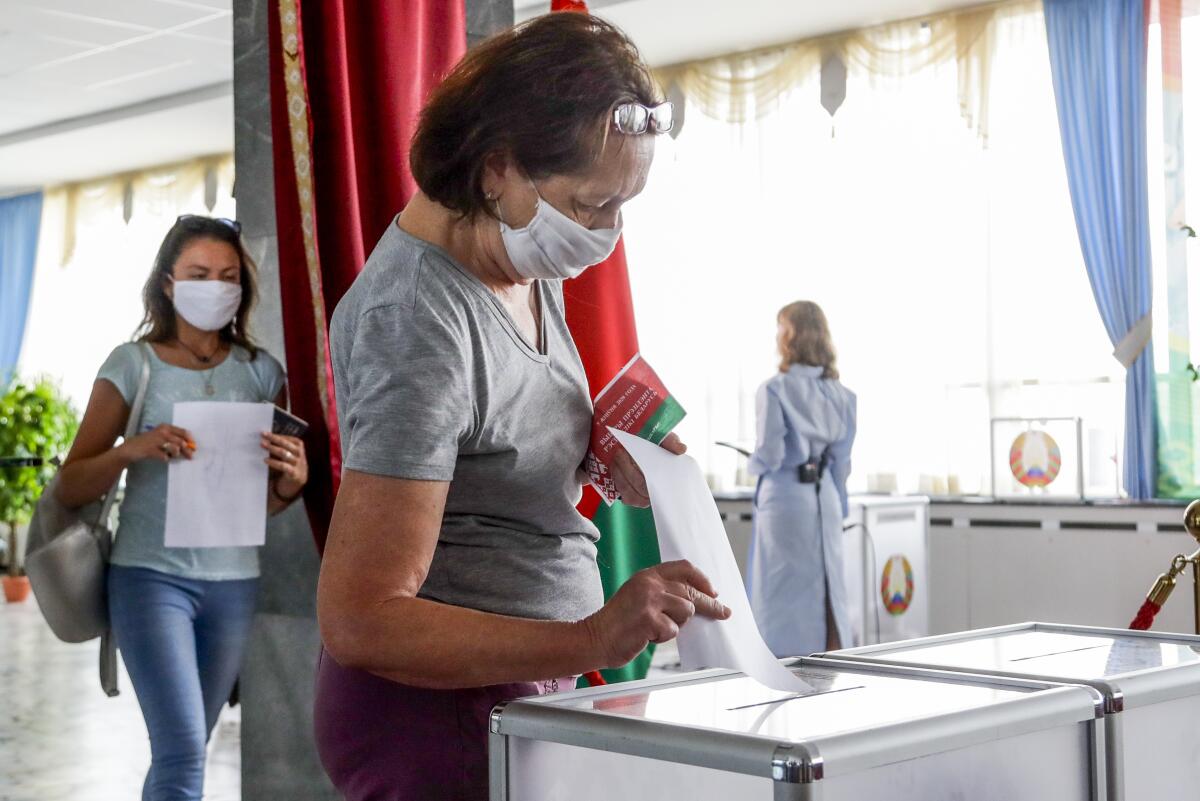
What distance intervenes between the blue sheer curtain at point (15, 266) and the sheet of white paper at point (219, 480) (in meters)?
8.77

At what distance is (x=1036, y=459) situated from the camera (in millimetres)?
5680

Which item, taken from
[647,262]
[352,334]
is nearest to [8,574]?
[647,262]

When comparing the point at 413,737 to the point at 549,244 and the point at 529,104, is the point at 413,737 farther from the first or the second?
the point at 529,104

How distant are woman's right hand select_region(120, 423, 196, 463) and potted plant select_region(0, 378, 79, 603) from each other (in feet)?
23.1

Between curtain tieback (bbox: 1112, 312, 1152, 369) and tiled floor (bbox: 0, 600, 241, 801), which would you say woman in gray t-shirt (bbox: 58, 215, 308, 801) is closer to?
tiled floor (bbox: 0, 600, 241, 801)

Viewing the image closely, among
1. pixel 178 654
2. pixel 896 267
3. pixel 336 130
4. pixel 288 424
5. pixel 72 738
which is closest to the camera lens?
pixel 336 130

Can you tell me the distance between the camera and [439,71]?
2.04 m

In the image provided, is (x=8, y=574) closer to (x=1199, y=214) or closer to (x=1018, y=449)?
(x=1018, y=449)

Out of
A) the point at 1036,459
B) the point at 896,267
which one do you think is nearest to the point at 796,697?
the point at 1036,459

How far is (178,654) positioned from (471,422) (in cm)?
155

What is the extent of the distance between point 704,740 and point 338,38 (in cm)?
134

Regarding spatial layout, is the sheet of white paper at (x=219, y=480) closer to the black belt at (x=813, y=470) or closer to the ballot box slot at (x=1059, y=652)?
the ballot box slot at (x=1059, y=652)

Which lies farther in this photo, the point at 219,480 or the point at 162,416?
the point at 162,416

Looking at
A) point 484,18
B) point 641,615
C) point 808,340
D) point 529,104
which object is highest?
point 484,18
